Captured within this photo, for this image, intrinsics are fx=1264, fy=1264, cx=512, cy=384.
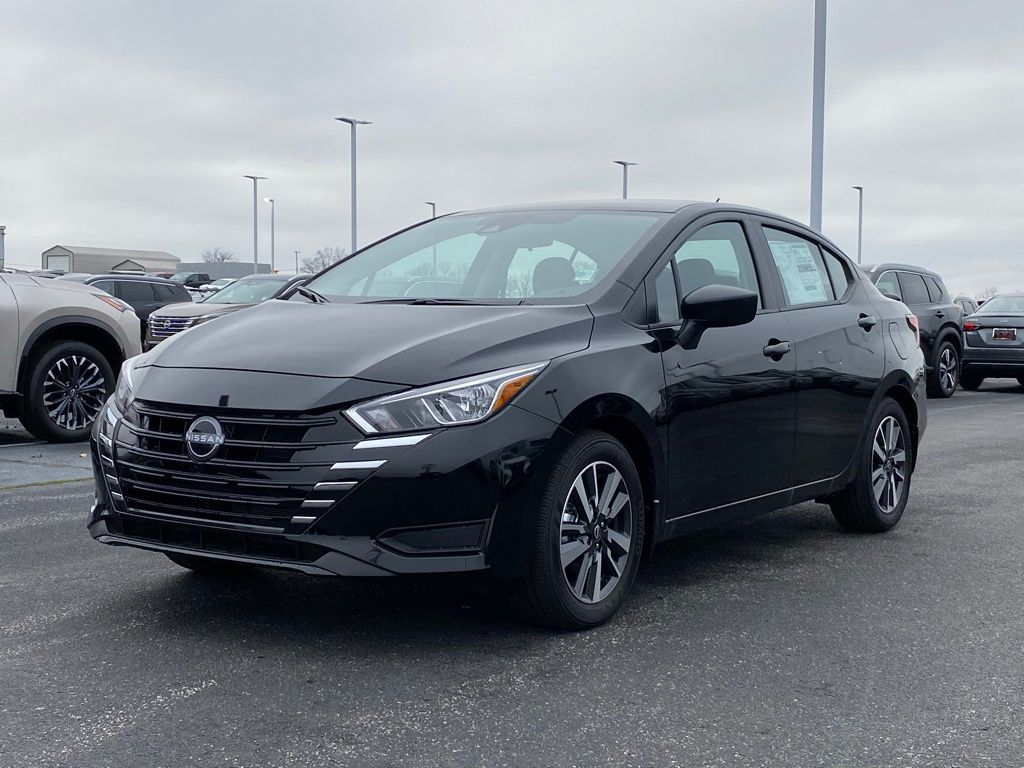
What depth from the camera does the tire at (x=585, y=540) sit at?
427cm

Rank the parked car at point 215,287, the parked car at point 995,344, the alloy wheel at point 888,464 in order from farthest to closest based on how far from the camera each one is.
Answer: the parked car at point 215,287, the parked car at point 995,344, the alloy wheel at point 888,464

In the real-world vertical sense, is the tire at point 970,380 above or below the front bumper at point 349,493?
below

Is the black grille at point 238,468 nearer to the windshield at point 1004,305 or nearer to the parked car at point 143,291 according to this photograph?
the windshield at point 1004,305

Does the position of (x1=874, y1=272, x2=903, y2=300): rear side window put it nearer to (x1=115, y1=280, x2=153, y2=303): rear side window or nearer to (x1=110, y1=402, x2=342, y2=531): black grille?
(x1=110, y1=402, x2=342, y2=531): black grille

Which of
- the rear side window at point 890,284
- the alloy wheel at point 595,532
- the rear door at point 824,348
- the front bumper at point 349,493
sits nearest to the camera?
the front bumper at point 349,493

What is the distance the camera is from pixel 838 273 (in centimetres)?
660

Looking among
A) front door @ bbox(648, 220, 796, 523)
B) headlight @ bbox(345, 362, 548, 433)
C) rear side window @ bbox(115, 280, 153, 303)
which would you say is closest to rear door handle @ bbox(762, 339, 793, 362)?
front door @ bbox(648, 220, 796, 523)

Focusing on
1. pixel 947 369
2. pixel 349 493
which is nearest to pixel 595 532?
pixel 349 493

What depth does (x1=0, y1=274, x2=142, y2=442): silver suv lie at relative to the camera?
9.99 metres

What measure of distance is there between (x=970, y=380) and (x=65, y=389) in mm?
14365

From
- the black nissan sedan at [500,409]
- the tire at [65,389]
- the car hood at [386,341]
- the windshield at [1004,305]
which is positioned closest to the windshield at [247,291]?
the tire at [65,389]

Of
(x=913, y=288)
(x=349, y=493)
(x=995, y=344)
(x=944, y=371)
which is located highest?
(x=913, y=288)

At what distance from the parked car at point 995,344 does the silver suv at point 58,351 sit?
1301cm

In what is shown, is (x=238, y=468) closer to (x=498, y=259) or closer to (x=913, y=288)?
(x=498, y=259)
